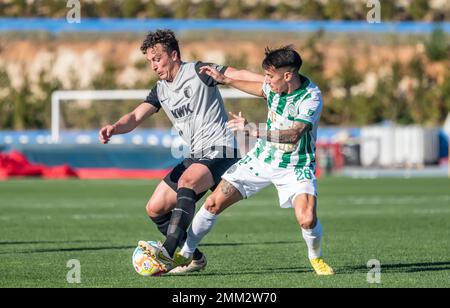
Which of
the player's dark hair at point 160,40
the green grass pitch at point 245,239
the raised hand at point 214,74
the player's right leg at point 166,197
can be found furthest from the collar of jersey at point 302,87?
the green grass pitch at point 245,239

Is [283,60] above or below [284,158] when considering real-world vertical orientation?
above

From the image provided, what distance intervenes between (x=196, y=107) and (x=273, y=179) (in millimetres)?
1109

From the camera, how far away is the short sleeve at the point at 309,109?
9.28 metres

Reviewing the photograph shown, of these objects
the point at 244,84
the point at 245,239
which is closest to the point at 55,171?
the point at 245,239

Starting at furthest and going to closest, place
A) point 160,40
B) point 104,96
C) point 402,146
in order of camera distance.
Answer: point 402,146
point 104,96
point 160,40

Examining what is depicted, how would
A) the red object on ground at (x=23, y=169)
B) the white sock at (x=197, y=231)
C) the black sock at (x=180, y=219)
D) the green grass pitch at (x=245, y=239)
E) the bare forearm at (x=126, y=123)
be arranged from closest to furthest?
the green grass pitch at (x=245, y=239) < the black sock at (x=180, y=219) < the white sock at (x=197, y=231) < the bare forearm at (x=126, y=123) < the red object on ground at (x=23, y=169)

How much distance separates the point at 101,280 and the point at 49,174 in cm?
2133

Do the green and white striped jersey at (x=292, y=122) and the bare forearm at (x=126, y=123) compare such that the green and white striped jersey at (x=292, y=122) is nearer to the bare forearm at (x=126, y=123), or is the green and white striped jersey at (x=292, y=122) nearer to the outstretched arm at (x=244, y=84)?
the outstretched arm at (x=244, y=84)

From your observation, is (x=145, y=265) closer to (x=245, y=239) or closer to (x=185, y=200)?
(x=185, y=200)

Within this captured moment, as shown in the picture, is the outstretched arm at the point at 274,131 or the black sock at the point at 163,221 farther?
the black sock at the point at 163,221

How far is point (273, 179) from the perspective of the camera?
9555 mm

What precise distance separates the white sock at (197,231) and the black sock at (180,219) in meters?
0.05

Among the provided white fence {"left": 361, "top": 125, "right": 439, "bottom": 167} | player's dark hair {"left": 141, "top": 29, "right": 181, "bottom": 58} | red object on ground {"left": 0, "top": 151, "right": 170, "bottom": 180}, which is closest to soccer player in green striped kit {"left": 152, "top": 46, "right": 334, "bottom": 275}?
player's dark hair {"left": 141, "top": 29, "right": 181, "bottom": 58}

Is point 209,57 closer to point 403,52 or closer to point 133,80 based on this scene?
point 133,80
